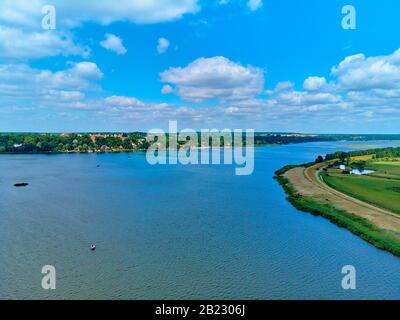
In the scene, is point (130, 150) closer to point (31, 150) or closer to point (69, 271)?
point (31, 150)

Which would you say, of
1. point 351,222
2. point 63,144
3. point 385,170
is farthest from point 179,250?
point 63,144

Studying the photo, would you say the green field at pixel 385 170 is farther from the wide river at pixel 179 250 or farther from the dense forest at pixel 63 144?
the dense forest at pixel 63 144

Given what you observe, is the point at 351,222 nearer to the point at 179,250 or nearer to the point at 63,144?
the point at 179,250

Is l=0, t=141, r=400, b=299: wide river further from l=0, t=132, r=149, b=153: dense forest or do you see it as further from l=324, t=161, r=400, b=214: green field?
l=0, t=132, r=149, b=153: dense forest

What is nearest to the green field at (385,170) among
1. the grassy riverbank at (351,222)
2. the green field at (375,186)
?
the green field at (375,186)

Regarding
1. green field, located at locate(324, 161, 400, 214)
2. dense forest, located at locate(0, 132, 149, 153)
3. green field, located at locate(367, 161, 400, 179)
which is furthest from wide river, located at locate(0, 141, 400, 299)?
dense forest, located at locate(0, 132, 149, 153)
